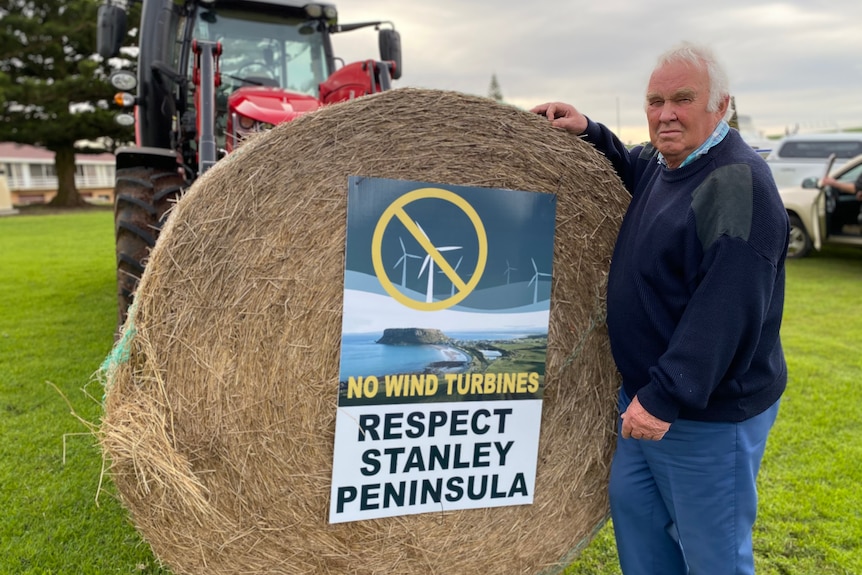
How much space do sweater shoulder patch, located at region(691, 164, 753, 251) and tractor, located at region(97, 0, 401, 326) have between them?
268cm

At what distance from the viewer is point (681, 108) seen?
→ 1651mm

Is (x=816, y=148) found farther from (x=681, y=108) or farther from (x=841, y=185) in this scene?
(x=681, y=108)

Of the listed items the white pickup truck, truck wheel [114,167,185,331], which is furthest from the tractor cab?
the white pickup truck

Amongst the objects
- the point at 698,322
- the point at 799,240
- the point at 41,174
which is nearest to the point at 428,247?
the point at 698,322

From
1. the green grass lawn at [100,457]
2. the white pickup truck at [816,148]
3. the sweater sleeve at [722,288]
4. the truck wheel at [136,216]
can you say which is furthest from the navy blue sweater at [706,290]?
the white pickup truck at [816,148]

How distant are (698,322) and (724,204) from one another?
29cm

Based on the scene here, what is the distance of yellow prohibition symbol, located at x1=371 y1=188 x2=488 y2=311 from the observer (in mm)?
1859

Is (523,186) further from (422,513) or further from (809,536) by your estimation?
(809,536)

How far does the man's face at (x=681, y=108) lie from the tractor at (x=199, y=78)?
2492 mm

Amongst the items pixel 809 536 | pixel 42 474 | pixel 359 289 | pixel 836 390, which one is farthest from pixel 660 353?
pixel 836 390

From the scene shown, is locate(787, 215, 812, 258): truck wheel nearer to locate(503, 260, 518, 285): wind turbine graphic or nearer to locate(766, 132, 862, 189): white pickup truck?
locate(766, 132, 862, 189): white pickup truck

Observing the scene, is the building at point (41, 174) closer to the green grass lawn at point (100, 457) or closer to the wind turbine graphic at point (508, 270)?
the green grass lawn at point (100, 457)

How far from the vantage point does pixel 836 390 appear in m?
4.08

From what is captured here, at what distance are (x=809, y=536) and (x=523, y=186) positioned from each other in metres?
1.86
